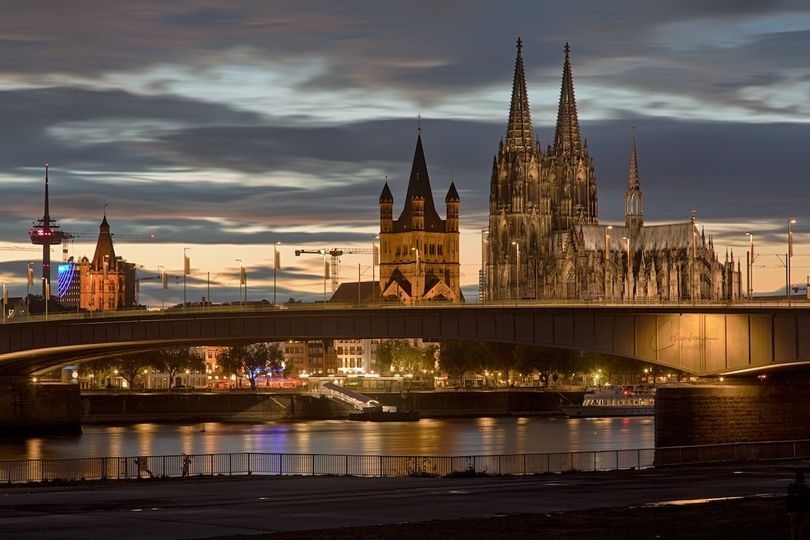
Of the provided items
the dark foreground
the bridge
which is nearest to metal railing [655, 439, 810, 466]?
the bridge

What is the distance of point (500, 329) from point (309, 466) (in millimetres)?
26451

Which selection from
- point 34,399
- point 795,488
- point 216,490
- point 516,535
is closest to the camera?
point 795,488

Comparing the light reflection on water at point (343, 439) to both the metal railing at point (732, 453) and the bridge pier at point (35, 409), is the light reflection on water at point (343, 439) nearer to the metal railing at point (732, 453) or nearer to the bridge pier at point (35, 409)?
the bridge pier at point (35, 409)

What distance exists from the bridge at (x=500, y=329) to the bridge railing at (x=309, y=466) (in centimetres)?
839

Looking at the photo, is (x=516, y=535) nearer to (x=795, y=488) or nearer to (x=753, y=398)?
(x=795, y=488)

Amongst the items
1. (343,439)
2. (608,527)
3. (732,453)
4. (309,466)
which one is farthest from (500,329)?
(608,527)

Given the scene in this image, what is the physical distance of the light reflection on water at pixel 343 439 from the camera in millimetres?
131000

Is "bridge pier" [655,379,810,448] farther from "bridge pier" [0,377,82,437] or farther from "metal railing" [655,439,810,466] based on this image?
"bridge pier" [0,377,82,437]

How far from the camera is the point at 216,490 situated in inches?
2714

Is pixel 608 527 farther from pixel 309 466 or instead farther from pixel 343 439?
pixel 343 439

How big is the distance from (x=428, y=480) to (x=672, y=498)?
15.8m

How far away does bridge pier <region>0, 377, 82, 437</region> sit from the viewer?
534 ft

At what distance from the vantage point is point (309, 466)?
9988 cm

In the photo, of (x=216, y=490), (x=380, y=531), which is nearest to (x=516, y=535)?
(x=380, y=531)
